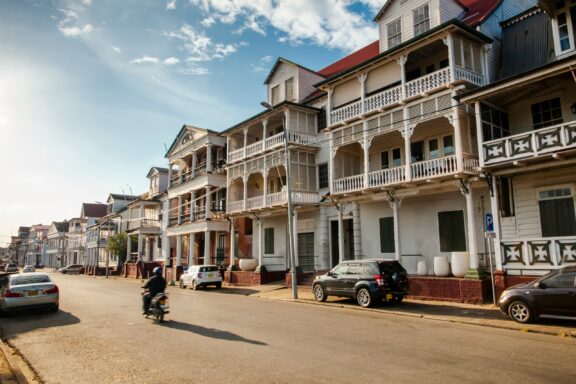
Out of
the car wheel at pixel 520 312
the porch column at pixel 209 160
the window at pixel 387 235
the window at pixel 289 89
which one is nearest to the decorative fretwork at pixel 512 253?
the car wheel at pixel 520 312

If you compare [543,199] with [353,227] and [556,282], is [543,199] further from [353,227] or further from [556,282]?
[353,227]

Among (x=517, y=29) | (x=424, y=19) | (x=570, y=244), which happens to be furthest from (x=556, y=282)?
(x=424, y=19)

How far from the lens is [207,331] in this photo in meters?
10.2

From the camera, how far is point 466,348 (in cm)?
805

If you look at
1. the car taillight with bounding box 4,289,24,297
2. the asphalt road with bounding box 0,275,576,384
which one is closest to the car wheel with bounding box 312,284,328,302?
the asphalt road with bounding box 0,275,576,384

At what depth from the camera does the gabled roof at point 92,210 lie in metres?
75.5

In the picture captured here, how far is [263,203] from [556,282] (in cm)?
1805

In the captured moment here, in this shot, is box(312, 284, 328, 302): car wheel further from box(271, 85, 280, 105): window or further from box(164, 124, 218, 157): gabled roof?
box(164, 124, 218, 157): gabled roof

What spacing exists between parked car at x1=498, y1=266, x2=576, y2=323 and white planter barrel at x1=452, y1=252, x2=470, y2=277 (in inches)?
191

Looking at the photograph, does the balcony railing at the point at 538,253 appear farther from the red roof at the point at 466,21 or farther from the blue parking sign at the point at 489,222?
the red roof at the point at 466,21

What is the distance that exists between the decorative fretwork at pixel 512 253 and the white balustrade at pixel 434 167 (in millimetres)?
3465

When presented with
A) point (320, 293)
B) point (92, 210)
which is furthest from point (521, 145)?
point (92, 210)

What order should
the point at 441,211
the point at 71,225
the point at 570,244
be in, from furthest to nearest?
1. the point at 71,225
2. the point at 441,211
3. the point at 570,244

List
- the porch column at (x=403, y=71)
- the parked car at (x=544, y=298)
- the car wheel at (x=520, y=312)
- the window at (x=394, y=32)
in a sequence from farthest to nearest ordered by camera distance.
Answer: the window at (x=394, y=32), the porch column at (x=403, y=71), the car wheel at (x=520, y=312), the parked car at (x=544, y=298)
